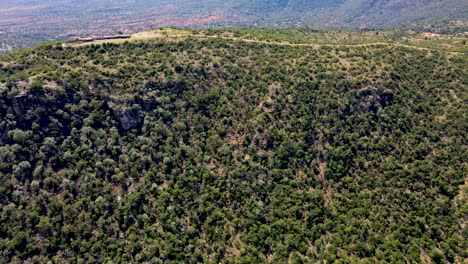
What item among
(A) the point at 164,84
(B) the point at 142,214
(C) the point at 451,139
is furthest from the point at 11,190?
(C) the point at 451,139

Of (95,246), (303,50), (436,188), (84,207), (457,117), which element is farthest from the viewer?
(303,50)

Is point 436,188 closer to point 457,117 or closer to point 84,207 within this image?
point 457,117

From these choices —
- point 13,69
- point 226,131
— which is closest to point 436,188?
point 226,131

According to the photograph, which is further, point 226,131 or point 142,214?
point 226,131

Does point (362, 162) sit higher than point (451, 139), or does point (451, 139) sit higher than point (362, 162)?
point (451, 139)

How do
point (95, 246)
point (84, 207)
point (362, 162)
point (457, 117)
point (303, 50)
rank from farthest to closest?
point (303, 50) < point (457, 117) < point (362, 162) < point (84, 207) < point (95, 246)

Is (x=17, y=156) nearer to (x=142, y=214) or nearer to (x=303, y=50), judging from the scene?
(x=142, y=214)

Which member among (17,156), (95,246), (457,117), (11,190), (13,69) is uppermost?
(13,69)
